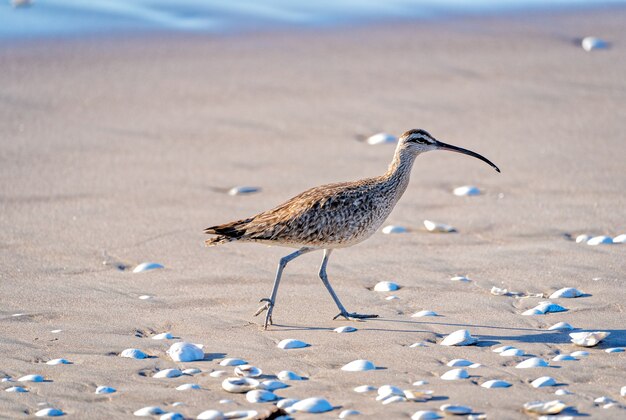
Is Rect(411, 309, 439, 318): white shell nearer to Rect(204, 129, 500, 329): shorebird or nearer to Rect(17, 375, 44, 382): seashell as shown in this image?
Rect(204, 129, 500, 329): shorebird

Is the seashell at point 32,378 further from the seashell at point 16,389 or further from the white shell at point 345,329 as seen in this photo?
the white shell at point 345,329

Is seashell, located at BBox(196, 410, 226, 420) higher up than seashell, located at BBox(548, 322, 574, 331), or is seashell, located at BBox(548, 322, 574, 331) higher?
seashell, located at BBox(548, 322, 574, 331)

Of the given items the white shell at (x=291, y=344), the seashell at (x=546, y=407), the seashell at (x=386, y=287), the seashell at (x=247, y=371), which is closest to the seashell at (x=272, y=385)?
the seashell at (x=247, y=371)

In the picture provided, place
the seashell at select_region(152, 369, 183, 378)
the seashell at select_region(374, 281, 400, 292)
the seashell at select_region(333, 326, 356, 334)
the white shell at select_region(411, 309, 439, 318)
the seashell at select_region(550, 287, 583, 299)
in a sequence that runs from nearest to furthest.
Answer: the seashell at select_region(152, 369, 183, 378), the seashell at select_region(333, 326, 356, 334), the white shell at select_region(411, 309, 439, 318), the seashell at select_region(550, 287, 583, 299), the seashell at select_region(374, 281, 400, 292)

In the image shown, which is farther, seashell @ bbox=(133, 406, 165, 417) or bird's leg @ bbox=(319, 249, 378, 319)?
bird's leg @ bbox=(319, 249, 378, 319)

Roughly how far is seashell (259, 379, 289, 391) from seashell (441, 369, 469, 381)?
0.96 meters

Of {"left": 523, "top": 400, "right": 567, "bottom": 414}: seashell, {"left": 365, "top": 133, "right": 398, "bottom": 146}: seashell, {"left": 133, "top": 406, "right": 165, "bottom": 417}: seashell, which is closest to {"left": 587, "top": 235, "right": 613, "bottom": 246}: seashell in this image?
{"left": 365, "top": 133, "right": 398, "bottom": 146}: seashell

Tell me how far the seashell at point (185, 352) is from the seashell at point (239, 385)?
1.82 ft

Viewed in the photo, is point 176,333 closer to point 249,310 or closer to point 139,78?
point 249,310

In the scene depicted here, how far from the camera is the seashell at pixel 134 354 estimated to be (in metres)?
6.92

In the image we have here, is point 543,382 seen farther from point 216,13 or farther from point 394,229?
point 216,13

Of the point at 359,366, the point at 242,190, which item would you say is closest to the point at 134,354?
the point at 359,366

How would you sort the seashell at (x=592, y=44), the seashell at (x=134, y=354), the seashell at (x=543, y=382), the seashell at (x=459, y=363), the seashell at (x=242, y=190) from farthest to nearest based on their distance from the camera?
the seashell at (x=592, y=44), the seashell at (x=242, y=190), the seashell at (x=134, y=354), the seashell at (x=459, y=363), the seashell at (x=543, y=382)

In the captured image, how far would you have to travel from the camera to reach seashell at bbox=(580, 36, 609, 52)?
1521cm
